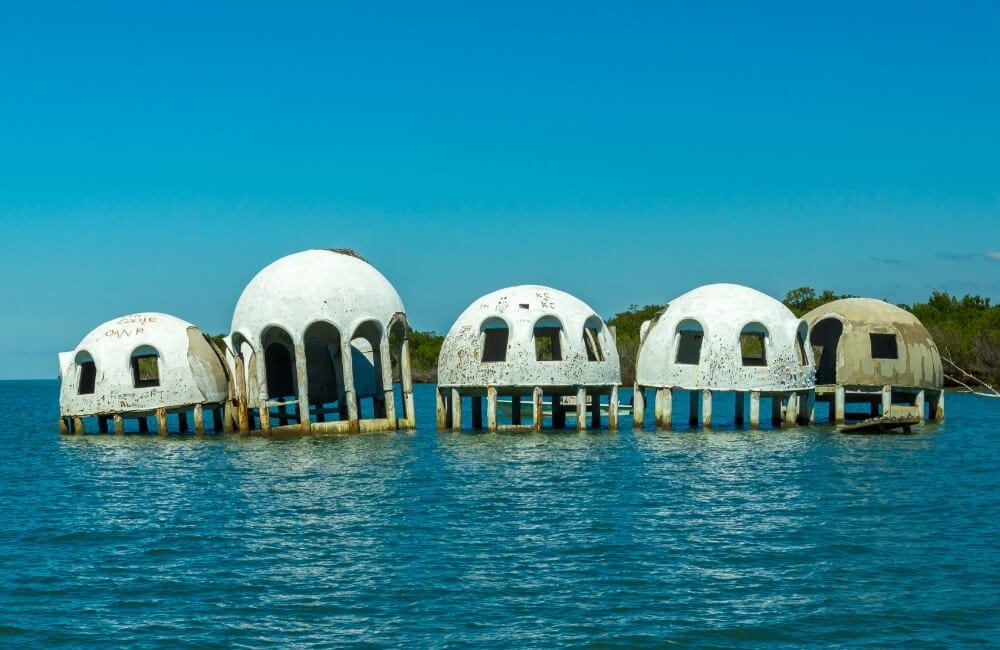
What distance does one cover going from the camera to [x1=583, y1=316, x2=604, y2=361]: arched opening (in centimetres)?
4406

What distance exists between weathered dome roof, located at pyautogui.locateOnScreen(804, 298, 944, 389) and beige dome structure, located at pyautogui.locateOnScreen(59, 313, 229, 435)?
25.5 meters

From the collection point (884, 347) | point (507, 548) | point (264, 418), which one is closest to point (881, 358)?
point (884, 347)

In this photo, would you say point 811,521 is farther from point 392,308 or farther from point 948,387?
point 948,387

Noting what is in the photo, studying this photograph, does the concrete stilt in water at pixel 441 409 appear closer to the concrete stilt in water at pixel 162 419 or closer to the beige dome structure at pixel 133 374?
the beige dome structure at pixel 133 374

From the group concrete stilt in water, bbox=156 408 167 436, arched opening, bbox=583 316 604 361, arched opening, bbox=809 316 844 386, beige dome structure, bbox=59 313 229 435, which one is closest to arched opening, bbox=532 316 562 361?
arched opening, bbox=583 316 604 361

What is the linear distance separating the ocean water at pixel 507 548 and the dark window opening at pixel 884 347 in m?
11.6

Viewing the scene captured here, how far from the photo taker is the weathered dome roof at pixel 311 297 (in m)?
42.7

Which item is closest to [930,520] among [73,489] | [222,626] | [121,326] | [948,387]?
[222,626]

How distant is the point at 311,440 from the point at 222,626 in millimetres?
26308

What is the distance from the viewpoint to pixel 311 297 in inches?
1681

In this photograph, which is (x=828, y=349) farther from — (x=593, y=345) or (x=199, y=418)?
(x=199, y=418)

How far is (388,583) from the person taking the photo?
1950 centimetres

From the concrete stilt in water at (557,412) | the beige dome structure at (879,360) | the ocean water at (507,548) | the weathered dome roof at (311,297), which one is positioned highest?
the weathered dome roof at (311,297)

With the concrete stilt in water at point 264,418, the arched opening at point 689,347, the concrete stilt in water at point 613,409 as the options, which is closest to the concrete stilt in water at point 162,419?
the concrete stilt in water at point 264,418
